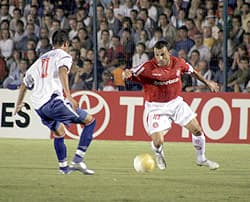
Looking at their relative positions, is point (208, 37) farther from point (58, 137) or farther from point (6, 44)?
point (58, 137)

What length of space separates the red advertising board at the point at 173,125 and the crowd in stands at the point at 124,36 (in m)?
0.53

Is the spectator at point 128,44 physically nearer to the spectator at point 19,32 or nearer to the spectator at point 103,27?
the spectator at point 103,27

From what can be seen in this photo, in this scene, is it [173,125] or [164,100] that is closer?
[164,100]

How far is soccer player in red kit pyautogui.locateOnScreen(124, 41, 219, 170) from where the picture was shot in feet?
49.7

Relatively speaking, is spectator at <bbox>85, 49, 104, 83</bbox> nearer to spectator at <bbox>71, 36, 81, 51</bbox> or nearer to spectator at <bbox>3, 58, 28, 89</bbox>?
spectator at <bbox>71, 36, 81, 51</bbox>

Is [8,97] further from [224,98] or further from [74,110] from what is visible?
[74,110]

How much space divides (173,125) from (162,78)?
5.45m

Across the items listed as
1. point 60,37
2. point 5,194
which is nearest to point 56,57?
point 60,37

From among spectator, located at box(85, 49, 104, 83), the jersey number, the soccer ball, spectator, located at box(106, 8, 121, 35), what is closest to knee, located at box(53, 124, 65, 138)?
the jersey number

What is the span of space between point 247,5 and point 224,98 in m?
2.07

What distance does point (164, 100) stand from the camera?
15492 mm

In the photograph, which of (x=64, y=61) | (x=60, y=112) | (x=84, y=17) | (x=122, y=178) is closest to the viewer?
(x=122, y=178)

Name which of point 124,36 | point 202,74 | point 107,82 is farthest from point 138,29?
point 202,74

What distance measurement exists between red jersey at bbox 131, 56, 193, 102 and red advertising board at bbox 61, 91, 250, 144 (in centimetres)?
494
